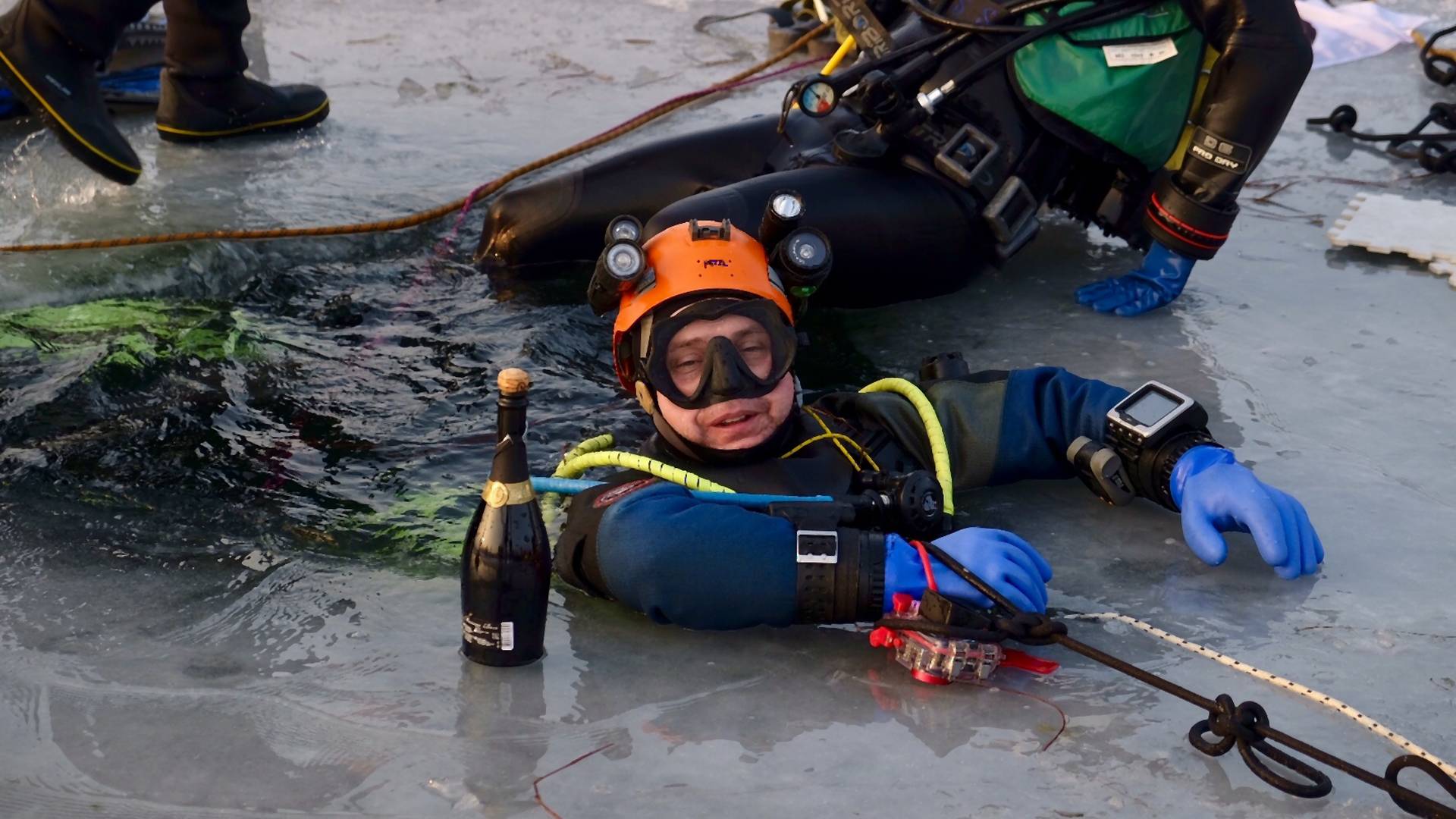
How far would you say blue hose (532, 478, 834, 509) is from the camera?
2842 mm

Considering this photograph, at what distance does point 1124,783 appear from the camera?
227 cm

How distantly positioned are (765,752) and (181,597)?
1192 mm

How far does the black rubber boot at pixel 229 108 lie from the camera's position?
5.52 metres

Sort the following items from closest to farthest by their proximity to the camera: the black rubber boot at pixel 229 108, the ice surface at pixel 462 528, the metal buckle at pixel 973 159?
the ice surface at pixel 462 528
the metal buckle at pixel 973 159
the black rubber boot at pixel 229 108

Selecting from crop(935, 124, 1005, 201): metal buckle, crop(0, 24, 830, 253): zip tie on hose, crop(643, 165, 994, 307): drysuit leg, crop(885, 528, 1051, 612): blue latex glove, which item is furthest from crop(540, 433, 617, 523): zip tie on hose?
crop(0, 24, 830, 253): zip tie on hose

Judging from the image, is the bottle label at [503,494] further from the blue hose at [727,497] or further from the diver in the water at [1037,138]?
the diver in the water at [1037,138]

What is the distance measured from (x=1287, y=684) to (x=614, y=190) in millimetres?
2668

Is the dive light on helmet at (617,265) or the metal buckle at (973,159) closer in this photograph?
the dive light on helmet at (617,265)

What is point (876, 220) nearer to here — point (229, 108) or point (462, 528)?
point (462, 528)

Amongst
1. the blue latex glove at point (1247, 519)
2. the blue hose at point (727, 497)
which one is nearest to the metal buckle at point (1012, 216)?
the blue latex glove at point (1247, 519)

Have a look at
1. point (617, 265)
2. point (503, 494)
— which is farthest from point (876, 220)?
point (503, 494)

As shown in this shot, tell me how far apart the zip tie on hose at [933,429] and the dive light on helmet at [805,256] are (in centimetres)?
30

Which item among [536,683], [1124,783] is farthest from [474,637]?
[1124,783]

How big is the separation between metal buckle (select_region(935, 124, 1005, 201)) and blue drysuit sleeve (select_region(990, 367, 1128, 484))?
95cm
